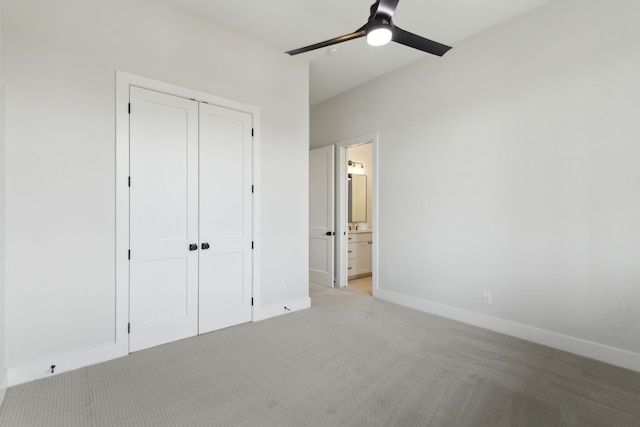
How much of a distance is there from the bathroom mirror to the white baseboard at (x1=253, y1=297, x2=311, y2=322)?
2.38 meters

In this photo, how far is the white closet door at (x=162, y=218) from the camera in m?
2.65

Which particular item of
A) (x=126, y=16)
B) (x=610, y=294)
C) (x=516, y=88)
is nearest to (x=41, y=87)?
(x=126, y=16)

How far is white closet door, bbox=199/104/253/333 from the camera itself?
306 cm

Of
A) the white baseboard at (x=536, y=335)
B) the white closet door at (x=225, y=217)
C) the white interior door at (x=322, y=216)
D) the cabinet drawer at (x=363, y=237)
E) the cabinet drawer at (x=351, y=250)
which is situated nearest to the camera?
the white baseboard at (x=536, y=335)

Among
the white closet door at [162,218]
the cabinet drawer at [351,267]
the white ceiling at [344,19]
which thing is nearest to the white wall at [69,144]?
the white closet door at [162,218]

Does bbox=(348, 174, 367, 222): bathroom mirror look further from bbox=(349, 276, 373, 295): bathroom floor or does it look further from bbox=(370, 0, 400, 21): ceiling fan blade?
bbox=(370, 0, 400, 21): ceiling fan blade

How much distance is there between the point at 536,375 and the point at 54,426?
3128mm

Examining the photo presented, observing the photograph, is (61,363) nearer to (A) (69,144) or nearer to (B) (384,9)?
(A) (69,144)

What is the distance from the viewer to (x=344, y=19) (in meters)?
3.06

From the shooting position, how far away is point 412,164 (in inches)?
156

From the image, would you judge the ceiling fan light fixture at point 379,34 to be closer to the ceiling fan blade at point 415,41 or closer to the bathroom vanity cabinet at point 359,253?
the ceiling fan blade at point 415,41

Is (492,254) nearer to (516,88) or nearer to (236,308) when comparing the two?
(516,88)

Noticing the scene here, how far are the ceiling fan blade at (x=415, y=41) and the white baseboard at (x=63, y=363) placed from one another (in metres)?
3.21

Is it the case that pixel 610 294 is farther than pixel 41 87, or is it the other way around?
pixel 610 294
